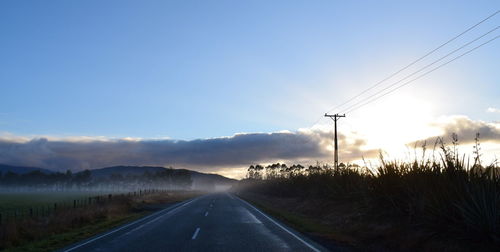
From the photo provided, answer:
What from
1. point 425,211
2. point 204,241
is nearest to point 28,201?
point 204,241

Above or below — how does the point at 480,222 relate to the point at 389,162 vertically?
below

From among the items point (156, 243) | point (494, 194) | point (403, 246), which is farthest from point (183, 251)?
point (494, 194)

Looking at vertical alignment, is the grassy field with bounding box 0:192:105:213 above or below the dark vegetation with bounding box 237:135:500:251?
below

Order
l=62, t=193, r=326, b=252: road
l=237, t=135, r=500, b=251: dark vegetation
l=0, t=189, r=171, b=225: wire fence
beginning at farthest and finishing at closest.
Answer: l=0, t=189, r=171, b=225: wire fence, l=62, t=193, r=326, b=252: road, l=237, t=135, r=500, b=251: dark vegetation

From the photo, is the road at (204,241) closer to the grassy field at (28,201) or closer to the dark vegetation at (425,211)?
the dark vegetation at (425,211)

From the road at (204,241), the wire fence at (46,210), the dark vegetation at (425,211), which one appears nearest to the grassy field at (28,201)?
the wire fence at (46,210)

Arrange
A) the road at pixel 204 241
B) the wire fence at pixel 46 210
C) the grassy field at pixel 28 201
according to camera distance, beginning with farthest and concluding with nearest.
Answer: the grassy field at pixel 28 201 < the wire fence at pixel 46 210 < the road at pixel 204 241

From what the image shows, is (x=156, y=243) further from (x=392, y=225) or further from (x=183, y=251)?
(x=392, y=225)

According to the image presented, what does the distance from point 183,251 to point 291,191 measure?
3201 centimetres

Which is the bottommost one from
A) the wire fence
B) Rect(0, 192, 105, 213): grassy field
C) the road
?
Rect(0, 192, 105, 213): grassy field

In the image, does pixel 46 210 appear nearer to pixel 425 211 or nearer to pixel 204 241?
pixel 204 241

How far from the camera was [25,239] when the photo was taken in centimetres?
1537

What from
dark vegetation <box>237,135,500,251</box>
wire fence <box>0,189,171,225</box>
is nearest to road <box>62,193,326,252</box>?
dark vegetation <box>237,135,500,251</box>

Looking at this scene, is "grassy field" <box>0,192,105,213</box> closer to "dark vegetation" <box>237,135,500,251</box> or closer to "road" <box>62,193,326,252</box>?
"road" <box>62,193,326,252</box>
